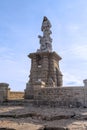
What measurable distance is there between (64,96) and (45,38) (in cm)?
952

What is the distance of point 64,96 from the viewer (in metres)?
14.6

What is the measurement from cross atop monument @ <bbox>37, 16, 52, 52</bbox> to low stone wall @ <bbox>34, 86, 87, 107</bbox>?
719 cm

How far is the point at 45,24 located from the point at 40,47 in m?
2.54

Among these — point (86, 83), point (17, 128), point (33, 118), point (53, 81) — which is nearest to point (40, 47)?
point (53, 81)

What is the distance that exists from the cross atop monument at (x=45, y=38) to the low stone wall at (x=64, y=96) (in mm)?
7187

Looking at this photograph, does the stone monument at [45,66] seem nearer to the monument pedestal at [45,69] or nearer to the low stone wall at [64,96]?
the monument pedestal at [45,69]

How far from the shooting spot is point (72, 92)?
14.4 metres

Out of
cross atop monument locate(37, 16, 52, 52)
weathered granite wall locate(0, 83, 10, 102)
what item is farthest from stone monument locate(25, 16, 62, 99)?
weathered granite wall locate(0, 83, 10, 102)

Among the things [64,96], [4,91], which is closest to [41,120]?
[64,96]

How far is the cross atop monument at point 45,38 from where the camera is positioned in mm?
22406

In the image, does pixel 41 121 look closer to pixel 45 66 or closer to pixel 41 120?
pixel 41 120

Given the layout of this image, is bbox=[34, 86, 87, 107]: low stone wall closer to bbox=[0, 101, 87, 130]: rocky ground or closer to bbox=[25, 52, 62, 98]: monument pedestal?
bbox=[0, 101, 87, 130]: rocky ground

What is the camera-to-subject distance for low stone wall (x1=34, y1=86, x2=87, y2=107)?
14133 millimetres

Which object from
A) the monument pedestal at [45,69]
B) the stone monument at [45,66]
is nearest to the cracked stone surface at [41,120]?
the stone monument at [45,66]
